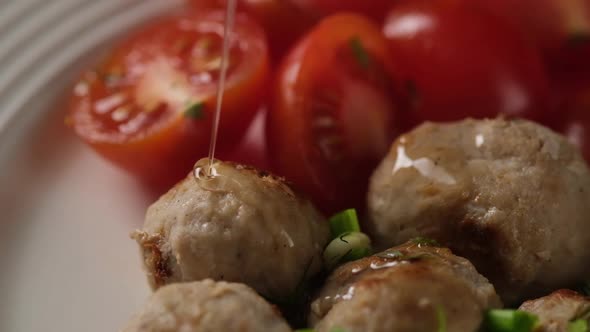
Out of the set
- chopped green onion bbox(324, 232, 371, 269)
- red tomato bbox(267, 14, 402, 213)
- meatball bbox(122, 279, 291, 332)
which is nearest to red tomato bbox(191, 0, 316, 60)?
red tomato bbox(267, 14, 402, 213)

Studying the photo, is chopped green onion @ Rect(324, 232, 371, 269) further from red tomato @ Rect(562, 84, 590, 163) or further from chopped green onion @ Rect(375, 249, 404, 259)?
red tomato @ Rect(562, 84, 590, 163)

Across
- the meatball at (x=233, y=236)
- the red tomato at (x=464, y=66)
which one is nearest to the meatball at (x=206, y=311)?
the meatball at (x=233, y=236)

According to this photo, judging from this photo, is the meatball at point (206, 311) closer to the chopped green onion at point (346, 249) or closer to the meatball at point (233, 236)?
the meatball at point (233, 236)

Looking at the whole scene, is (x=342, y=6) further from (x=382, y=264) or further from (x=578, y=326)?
(x=578, y=326)

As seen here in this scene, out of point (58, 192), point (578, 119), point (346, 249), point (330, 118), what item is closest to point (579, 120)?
point (578, 119)

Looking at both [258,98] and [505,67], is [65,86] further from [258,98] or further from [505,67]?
[505,67]
